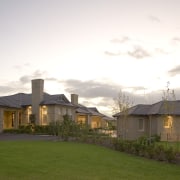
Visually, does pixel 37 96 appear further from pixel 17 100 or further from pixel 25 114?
pixel 17 100

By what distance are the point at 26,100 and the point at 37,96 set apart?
4.05 meters

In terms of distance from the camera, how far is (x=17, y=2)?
2030cm

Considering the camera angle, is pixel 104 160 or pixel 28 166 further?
pixel 104 160

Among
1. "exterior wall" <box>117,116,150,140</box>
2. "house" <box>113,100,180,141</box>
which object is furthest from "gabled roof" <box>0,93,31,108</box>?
"exterior wall" <box>117,116,150,140</box>

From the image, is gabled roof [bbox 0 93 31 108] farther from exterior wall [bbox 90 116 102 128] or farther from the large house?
exterior wall [bbox 90 116 102 128]

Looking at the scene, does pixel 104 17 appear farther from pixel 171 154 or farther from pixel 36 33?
pixel 171 154

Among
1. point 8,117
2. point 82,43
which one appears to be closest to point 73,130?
point 82,43

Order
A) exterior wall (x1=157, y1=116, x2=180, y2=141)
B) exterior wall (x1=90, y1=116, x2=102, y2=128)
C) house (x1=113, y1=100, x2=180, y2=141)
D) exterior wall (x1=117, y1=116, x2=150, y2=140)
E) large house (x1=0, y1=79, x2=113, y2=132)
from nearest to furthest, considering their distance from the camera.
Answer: exterior wall (x1=157, y1=116, x2=180, y2=141)
house (x1=113, y1=100, x2=180, y2=141)
exterior wall (x1=117, y1=116, x2=150, y2=140)
large house (x1=0, y1=79, x2=113, y2=132)
exterior wall (x1=90, y1=116, x2=102, y2=128)

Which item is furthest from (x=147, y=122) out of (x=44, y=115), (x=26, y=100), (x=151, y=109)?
(x=26, y=100)

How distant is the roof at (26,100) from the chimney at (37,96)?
806 millimetres

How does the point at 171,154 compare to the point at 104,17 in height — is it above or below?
below

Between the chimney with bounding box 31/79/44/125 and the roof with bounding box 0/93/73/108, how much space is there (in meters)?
0.81

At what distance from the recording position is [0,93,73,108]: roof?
45278 mm

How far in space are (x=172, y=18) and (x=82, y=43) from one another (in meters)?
7.72
